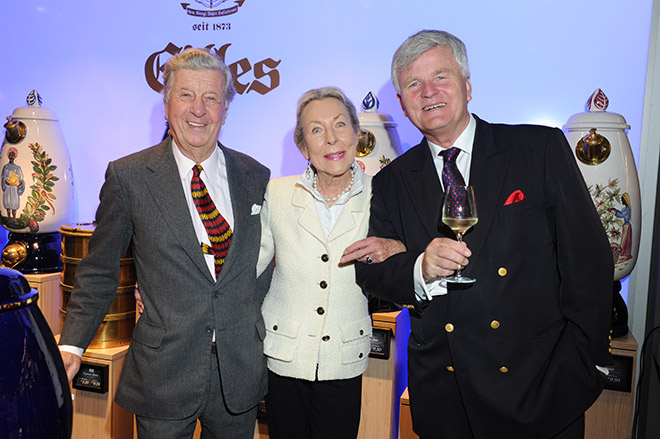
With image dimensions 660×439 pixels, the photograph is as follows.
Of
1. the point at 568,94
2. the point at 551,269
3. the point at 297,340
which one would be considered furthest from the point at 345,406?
the point at 568,94

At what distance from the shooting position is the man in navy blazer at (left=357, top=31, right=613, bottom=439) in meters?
1.52

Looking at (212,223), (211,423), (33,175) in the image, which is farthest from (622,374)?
(33,175)

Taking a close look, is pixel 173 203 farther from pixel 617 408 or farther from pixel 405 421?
pixel 617 408

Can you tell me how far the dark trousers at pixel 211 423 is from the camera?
1788 millimetres

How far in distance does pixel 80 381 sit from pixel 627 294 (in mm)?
2698

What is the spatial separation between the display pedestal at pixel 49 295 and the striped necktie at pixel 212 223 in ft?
5.73

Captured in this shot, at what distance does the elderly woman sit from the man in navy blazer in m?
0.28

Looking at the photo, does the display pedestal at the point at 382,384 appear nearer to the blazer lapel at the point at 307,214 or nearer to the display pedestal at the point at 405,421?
the display pedestal at the point at 405,421

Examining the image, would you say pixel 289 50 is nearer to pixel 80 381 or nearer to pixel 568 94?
pixel 568 94

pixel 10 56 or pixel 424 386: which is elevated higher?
pixel 10 56

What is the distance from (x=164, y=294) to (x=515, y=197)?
3.66 ft

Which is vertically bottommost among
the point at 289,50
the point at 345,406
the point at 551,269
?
the point at 345,406

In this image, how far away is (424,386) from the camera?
5.45ft

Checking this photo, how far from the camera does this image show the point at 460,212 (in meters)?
1.48
